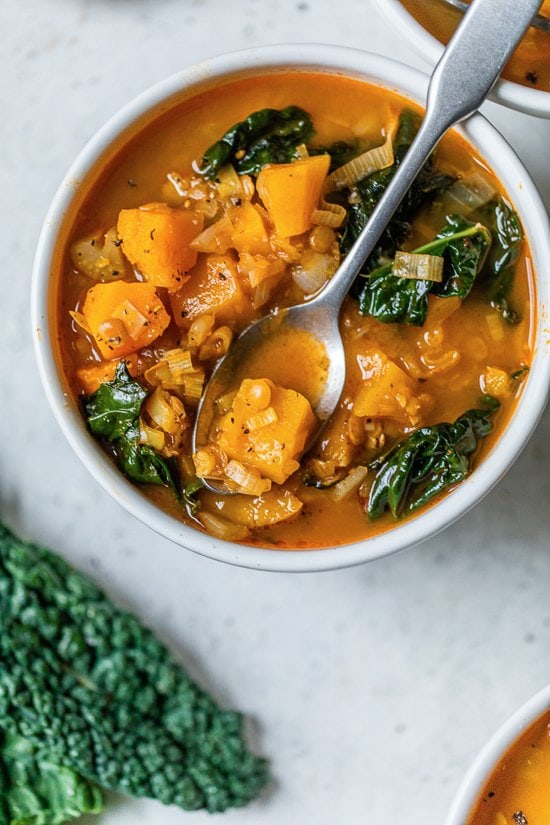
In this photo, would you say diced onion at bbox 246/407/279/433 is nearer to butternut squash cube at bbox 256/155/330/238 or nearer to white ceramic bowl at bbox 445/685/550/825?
butternut squash cube at bbox 256/155/330/238

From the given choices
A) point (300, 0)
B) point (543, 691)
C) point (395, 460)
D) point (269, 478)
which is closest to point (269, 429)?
point (269, 478)

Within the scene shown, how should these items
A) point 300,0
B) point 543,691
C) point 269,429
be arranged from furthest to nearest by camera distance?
point 300,0, point 543,691, point 269,429

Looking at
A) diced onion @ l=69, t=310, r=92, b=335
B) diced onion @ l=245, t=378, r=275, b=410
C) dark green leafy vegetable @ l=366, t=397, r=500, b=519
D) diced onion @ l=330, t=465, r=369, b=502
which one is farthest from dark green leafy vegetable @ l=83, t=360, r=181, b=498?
dark green leafy vegetable @ l=366, t=397, r=500, b=519

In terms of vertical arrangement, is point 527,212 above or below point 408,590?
above

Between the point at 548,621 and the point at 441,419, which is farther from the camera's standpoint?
the point at 548,621

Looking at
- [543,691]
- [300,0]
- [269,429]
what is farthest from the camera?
[300,0]

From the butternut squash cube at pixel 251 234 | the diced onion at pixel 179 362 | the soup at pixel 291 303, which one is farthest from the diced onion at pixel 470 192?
the diced onion at pixel 179 362

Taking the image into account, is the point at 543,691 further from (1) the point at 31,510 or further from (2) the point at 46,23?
(2) the point at 46,23

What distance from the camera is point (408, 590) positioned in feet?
9.48

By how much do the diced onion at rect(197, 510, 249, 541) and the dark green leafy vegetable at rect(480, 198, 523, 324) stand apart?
2.42ft

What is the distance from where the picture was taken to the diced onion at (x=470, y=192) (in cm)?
241

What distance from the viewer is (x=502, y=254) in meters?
2.42

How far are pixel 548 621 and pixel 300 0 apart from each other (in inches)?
67.5

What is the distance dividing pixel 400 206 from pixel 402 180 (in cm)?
12
